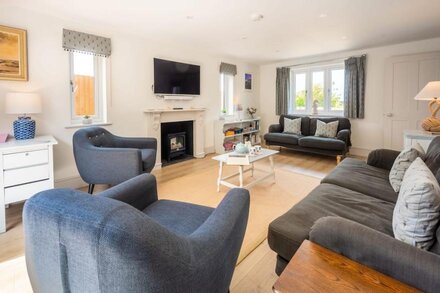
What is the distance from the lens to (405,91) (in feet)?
14.8

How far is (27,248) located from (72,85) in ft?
9.84

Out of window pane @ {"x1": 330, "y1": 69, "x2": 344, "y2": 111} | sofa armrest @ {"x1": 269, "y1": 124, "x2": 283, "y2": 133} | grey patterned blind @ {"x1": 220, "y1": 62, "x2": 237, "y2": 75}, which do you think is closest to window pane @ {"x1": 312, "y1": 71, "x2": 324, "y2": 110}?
window pane @ {"x1": 330, "y1": 69, "x2": 344, "y2": 111}

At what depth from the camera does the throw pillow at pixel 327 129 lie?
4.97 meters

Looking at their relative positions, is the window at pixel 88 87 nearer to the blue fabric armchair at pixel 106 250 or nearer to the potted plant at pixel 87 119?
the potted plant at pixel 87 119

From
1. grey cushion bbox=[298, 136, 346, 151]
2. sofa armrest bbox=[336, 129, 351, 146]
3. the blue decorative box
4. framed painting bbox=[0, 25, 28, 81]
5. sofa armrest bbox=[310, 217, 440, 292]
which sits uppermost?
framed painting bbox=[0, 25, 28, 81]

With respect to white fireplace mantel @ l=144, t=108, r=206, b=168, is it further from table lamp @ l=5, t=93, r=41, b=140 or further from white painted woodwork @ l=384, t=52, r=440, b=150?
white painted woodwork @ l=384, t=52, r=440, b=150

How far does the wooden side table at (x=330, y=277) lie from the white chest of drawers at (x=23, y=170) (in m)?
2.51

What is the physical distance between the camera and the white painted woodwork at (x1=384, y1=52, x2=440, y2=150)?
425 centimetres

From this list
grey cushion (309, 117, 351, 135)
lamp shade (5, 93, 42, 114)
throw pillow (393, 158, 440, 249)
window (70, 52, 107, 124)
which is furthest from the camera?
grey cushion (309, 117, 351, 135)

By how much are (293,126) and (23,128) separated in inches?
192

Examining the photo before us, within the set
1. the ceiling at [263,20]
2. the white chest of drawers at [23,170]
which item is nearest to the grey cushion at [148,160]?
the white chest of drawers at [23,170]

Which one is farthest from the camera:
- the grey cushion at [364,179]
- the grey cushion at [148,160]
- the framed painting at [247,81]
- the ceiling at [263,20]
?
the framed painting at [247,81]

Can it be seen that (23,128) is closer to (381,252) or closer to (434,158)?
(381,252)

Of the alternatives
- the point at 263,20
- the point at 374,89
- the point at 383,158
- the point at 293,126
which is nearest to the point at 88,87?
the point at 263,20
